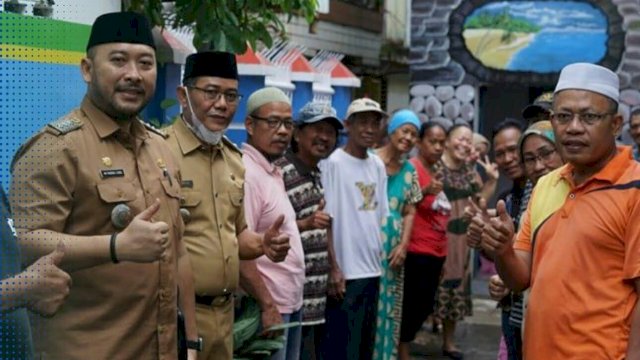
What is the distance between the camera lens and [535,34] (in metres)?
13.2

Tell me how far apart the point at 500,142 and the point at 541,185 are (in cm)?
212

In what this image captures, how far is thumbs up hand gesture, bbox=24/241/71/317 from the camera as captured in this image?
2840 mm

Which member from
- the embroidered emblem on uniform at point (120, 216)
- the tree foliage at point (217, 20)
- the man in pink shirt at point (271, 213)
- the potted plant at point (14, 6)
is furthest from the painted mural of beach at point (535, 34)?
the potted plant at point (14, 6)

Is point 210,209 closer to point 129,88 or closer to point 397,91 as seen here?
point 129,88

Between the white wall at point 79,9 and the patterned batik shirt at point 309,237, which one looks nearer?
the white wall at point 79,9

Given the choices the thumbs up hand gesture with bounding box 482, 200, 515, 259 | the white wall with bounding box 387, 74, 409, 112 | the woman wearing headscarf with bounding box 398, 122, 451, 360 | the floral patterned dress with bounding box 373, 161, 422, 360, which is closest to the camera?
the thumbs up hand gesture with bounding box 482, 200, 515, 259

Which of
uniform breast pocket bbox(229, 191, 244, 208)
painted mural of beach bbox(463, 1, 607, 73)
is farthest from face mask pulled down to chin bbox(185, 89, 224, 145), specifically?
painted mural of beach bbox(463, 1, 607, 73)

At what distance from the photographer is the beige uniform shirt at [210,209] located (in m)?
4.46

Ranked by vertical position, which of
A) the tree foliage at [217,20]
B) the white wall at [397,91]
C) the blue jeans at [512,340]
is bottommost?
the blue jeans at [512,340]

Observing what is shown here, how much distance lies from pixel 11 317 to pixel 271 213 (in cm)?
252

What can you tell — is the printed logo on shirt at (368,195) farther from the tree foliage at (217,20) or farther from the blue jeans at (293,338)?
the tree foliage at (217,20)

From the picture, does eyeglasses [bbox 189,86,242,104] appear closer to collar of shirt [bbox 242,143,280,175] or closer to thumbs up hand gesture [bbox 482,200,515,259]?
collar of shirt [bbox 242,143,280,175]

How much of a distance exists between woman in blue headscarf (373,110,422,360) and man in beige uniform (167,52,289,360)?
9.47 ft

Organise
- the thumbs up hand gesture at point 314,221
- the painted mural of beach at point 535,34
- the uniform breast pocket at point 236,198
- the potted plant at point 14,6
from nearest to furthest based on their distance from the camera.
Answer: the potted plant at point 14,6 < the uniform breast pocket at point 236,198 < the thumbs up hand gesture at point 314,221 < the painted mural of beach at point 535,34
